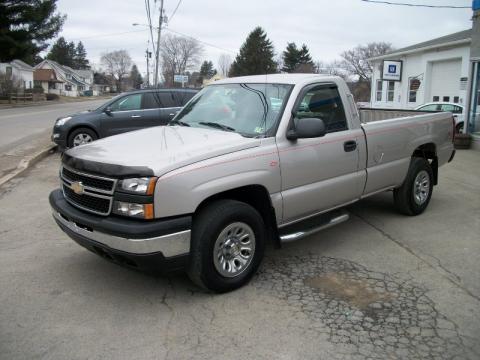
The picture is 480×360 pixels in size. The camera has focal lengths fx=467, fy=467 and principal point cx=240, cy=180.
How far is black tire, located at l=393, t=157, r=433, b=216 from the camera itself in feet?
20.6

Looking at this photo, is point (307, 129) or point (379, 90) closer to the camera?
point (307, 129)

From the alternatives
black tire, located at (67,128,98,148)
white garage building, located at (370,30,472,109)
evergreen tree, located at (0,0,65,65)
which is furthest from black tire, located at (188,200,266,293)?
evergreen tree, located at (0,0,65,65)

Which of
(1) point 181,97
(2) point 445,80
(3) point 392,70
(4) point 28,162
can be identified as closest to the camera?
(4) point 28,162

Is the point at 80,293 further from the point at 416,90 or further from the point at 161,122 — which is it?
the point at 416,90

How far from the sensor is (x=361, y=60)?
65438mm

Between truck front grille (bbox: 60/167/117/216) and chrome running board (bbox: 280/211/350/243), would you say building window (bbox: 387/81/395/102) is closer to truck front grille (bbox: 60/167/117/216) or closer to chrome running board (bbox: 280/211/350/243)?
chrome running board (bbox: 280/211/350/243)

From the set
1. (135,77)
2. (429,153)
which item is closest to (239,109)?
(429,153)

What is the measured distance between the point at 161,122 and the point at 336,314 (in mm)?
9437

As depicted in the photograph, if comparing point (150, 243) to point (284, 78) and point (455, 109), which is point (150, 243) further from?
point (455, 109)

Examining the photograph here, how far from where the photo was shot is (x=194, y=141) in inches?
168

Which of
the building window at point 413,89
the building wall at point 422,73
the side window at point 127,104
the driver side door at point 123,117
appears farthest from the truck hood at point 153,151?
the building window at point 413,89

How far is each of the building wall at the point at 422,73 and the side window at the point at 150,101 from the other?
13755 mm

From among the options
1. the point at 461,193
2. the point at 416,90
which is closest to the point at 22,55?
the point at 416,90

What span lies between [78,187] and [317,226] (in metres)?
2.39
